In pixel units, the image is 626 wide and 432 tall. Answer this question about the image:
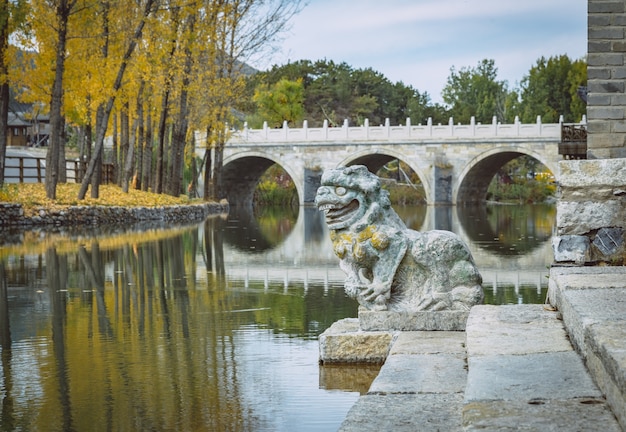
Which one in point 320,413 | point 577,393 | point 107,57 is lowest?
point 320,413

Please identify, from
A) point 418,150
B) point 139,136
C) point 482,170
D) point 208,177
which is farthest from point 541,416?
point 482,170

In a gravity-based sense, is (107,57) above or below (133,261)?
above

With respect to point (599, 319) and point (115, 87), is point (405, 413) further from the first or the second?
point (115, 87)

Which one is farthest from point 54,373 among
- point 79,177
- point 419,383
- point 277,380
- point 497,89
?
point 497,89

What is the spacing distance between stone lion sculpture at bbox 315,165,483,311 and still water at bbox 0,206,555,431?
0.53 meters

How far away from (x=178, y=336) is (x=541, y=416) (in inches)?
166

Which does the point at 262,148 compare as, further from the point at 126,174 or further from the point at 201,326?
the point at 201,326

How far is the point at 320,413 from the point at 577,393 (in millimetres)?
1649

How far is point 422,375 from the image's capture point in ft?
15.0

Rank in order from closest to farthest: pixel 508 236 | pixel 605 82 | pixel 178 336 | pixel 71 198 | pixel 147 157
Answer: pixel 178 336
pixel 605 82
pixel 508 236
pixel 71 198
pixel 147 157

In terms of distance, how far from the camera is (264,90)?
60.3m

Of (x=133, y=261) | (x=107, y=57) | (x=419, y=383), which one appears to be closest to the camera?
(x=419, y=383)

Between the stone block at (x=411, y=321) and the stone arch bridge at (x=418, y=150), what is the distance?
37.0 metres

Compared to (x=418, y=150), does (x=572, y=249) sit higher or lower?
lower
